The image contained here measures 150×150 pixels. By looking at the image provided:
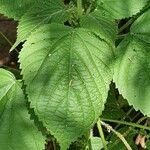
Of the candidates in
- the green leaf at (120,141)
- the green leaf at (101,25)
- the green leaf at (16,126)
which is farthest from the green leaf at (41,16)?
the green leaf at (120,141)

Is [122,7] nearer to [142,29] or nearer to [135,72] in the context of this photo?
[142,29]

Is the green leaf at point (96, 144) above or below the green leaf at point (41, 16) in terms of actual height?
below

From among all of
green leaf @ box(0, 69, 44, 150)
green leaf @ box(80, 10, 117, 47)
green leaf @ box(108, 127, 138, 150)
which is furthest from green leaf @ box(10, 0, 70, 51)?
green leaf @ box(108, 127, 138, 150)

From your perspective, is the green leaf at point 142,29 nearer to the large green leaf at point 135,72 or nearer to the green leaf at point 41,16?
the large green leaf at point 135,72

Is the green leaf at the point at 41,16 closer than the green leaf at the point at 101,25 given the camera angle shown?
No

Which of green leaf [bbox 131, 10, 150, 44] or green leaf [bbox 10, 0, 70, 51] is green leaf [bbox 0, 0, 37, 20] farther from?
green leaf [bbox 131, 10, 150, 44]

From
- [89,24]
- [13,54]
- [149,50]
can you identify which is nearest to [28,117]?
[89,24]
